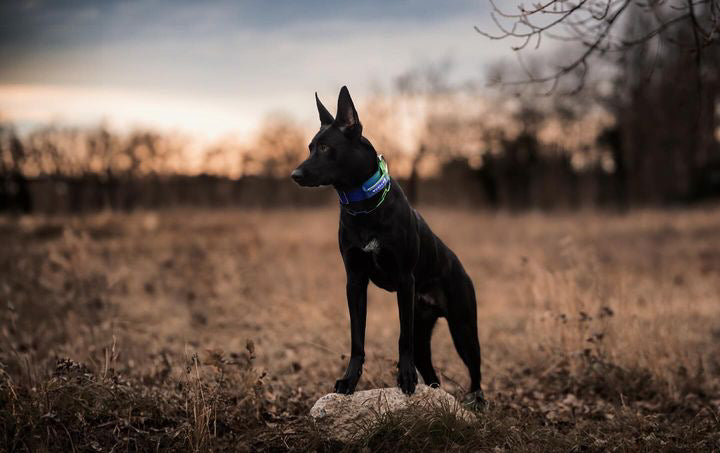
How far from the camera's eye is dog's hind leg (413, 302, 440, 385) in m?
4.70

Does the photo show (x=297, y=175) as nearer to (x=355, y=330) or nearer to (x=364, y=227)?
(x=364, y=227)

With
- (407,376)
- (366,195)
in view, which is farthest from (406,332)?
(366,195)

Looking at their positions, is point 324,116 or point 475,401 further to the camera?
point 475,401

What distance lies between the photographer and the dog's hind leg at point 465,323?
463 centimetres

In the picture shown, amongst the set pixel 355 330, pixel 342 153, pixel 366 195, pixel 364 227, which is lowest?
pixel 355 330

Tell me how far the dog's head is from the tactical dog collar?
34mm

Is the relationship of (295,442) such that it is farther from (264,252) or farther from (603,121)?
(603,121)

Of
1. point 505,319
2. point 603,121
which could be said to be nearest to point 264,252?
point 505,319

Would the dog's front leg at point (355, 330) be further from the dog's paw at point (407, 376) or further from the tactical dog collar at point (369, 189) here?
the tactical dog collar at point (369, 189)

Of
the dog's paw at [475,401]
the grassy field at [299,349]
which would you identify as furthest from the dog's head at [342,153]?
the dog's paw at [475,401]

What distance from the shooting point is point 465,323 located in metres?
4.70

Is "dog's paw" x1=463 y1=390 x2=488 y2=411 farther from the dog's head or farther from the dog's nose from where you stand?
the dog's nose

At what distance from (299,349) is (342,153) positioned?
477cm

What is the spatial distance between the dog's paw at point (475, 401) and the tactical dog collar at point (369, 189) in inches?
73.3
